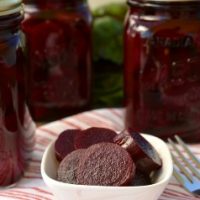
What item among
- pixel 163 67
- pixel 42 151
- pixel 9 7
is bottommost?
pixel 42 151

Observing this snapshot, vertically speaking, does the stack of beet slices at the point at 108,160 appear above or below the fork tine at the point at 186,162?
above

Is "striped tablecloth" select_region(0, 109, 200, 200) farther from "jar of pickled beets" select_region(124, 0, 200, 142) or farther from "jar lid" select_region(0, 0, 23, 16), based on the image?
"jar lid" select_region(0, 0, 23, 16)

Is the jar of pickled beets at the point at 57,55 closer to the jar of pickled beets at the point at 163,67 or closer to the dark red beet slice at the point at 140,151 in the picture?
the jar of pickled beets at the point at 163,67

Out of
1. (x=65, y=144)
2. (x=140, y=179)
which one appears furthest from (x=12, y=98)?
(x=140, y=179)

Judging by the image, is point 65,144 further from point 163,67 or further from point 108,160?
point 163,67

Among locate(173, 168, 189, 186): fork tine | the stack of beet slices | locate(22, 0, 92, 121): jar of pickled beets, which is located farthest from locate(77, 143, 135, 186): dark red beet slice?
locate(22, 0, 92, 121): jar of pickled beets

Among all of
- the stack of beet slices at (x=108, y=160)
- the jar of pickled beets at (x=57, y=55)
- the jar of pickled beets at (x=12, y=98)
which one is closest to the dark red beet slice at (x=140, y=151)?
the stack of beet slices at (x=108, y=160)
